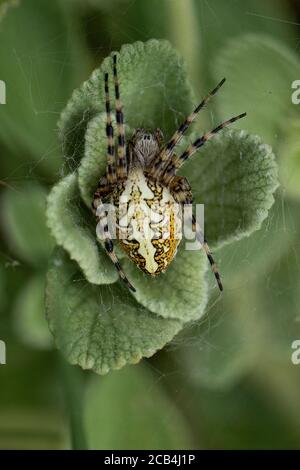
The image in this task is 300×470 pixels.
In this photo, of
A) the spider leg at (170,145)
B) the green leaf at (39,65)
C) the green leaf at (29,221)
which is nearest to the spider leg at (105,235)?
the spider leg at (170,145)

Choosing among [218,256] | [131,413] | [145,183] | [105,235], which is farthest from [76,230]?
[131,413]

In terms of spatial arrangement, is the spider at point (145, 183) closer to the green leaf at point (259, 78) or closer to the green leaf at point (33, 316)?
the green leaf at point (259, 78)

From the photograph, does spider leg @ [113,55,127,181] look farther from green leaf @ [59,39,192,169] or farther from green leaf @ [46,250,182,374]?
green leaf @ [46,250,182,374]

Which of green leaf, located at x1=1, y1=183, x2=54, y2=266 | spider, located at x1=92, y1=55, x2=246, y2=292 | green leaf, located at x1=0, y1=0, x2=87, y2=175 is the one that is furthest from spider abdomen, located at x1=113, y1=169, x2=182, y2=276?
green leaf, located at x1=1, y1=183, x2=54, y2=266

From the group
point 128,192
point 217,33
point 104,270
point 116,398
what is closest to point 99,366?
point 104,270

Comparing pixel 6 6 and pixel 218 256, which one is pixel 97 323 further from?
pixel 6 6
